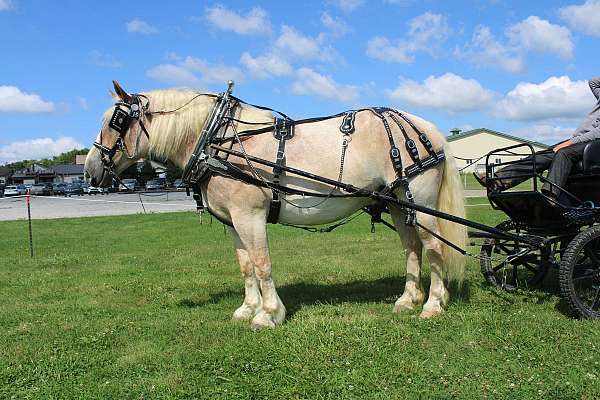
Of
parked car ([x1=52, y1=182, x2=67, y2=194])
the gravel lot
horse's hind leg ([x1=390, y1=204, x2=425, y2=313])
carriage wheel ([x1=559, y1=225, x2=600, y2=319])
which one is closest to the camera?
carriage wheel ([x1=559, y1=225, x2=600, y2=319])

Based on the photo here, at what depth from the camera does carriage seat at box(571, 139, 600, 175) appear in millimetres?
5363

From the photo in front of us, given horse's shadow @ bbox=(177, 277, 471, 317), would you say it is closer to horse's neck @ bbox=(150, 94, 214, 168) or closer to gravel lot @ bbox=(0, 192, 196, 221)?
horse's neck @ bbox=(150, 94, 214, 168)

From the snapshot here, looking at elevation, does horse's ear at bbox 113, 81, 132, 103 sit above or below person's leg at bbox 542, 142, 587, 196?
above

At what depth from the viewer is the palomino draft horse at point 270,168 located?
5.24 m

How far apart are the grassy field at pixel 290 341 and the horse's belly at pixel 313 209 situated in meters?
1.06

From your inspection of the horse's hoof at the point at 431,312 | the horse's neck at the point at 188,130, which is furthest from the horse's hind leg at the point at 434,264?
the horse's neck at the point at 188,130

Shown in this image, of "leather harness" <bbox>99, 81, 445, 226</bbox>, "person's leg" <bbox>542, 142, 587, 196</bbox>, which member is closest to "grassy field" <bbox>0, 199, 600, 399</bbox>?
"leather harness" <bbox>99, 81, 445, 226</bbox>

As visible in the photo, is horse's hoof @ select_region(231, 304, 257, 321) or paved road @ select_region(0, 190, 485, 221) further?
paved road @ select_region(0, 190, 485, 221)

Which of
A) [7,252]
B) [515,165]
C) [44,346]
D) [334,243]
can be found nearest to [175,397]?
[44,346]

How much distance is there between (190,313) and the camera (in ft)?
19.7

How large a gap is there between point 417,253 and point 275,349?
240 centimetres

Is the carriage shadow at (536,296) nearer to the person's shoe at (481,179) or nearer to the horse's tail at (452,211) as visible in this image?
the horse's tail at (452,211)

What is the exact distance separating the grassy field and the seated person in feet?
4.53

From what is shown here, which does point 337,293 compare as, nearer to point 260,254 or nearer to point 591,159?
point 260,254
